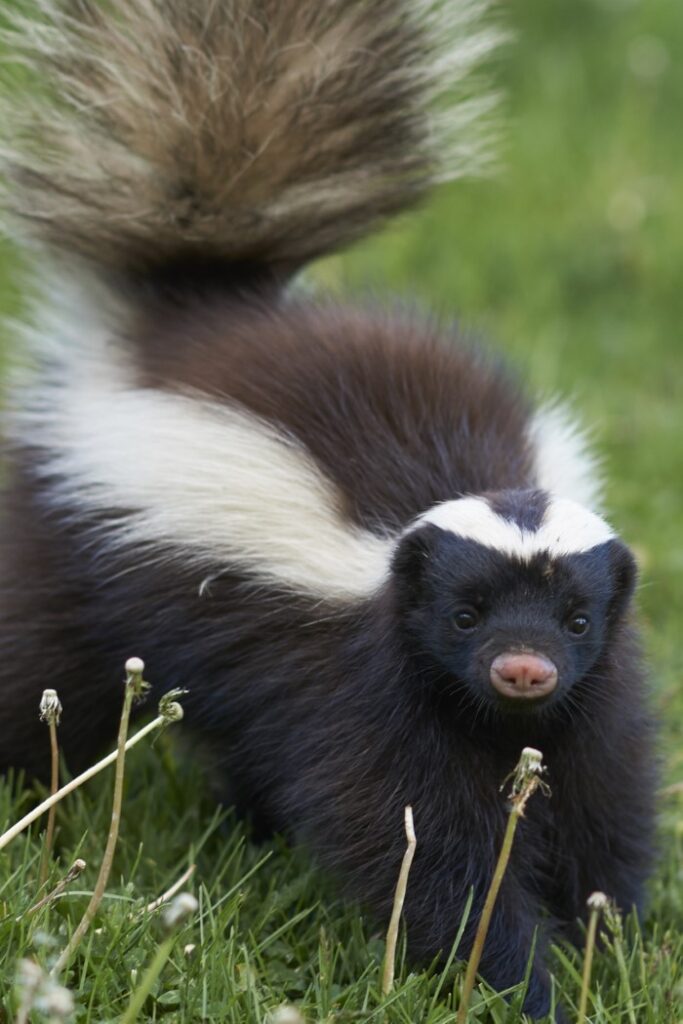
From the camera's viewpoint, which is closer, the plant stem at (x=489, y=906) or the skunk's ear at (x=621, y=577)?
the plant stem at (x=489, y=906)

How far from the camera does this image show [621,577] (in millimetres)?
4004

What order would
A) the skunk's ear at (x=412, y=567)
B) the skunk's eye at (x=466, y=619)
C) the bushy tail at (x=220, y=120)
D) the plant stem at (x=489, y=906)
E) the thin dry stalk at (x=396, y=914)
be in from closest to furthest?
the plant stem at (x=489, y=906) < the thin dry stalk at (x=396, y=914) < the skunk's eye at (x=466, y=619) < the skunk's ear at (x=412, y=567) < the bushy tail at (x=220, y=120)

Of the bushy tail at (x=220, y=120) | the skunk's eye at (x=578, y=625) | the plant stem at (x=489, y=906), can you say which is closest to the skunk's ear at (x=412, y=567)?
the skunk's eye at (x=578, y=625)

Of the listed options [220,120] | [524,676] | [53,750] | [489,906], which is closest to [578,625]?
[524,676]

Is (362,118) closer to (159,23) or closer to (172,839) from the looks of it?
(159,23)

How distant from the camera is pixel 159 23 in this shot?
4.77 m

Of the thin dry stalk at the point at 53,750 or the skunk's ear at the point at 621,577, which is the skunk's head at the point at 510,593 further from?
the thin dry stalk at the point at 53,750

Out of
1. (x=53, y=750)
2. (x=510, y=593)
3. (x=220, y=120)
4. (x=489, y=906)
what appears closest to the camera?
(x=489, y=906)

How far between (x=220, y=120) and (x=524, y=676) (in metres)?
2.19

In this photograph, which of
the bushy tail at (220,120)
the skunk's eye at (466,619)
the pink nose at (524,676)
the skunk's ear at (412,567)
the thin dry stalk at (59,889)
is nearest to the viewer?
the thin dry stalk at (59,889)

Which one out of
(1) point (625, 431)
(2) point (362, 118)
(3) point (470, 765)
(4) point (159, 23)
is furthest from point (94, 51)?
(1) point (625, 431)

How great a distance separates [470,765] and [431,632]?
0.37 m

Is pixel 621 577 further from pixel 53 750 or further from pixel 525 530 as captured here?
pixel 53 750

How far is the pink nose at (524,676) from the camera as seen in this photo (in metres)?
3.52
